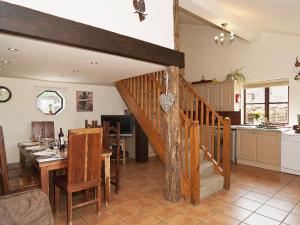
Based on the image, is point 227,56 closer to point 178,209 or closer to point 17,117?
point 178,209

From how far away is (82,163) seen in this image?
2.54 metres

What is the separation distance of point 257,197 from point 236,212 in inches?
26.8

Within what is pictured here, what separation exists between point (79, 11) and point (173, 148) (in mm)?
2120

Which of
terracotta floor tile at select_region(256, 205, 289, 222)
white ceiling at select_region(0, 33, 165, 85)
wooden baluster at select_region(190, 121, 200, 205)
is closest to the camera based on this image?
white ceiling at select_region(0, 33, 165, 85)

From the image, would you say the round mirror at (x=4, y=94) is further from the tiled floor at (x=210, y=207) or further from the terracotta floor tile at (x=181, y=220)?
the terracotta floor tile at (x=181, y=220)

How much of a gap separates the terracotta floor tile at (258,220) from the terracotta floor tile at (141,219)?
44.2 inches

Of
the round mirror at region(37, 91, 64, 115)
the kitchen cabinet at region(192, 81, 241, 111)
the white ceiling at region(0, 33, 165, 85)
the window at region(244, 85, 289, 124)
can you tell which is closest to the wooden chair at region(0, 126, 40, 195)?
the white ceiling at region(0, 33, 165, 85)

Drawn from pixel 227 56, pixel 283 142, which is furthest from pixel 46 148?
pixel 227 56

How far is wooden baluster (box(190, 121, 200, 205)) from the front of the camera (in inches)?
116

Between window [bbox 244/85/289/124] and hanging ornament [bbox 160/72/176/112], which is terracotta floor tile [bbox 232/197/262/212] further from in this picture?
window [bbox 244/85/289/124]

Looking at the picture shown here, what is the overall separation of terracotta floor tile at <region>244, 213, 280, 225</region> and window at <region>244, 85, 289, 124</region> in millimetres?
3141

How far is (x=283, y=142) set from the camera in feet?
14.2

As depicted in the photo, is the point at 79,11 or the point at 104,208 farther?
the point at 104,208

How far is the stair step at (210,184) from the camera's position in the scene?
126 inches
